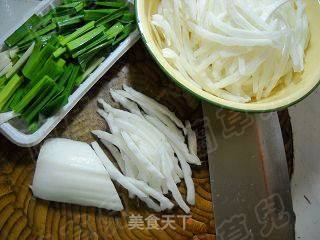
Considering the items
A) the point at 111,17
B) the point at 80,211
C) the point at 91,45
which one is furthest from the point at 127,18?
the point at 80,211

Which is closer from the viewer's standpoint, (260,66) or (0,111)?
(0,111)

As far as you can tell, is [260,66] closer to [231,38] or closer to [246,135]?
[231,38]

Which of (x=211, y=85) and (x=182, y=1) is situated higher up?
(x=182, y=1)

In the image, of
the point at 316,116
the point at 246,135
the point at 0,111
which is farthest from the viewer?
the point at 316,116

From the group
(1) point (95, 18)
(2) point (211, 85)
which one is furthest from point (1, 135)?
(2) point (211, 85)

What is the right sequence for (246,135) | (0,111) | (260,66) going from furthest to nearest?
(246,135), (260,66), (0,111)

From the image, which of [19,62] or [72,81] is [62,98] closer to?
[72,81]

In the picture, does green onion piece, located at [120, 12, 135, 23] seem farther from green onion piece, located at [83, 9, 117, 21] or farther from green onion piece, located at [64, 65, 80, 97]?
green onion piece, located at [64, 65, 80, 97]

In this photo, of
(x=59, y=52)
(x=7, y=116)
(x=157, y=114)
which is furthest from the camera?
(x=157, y=114)
